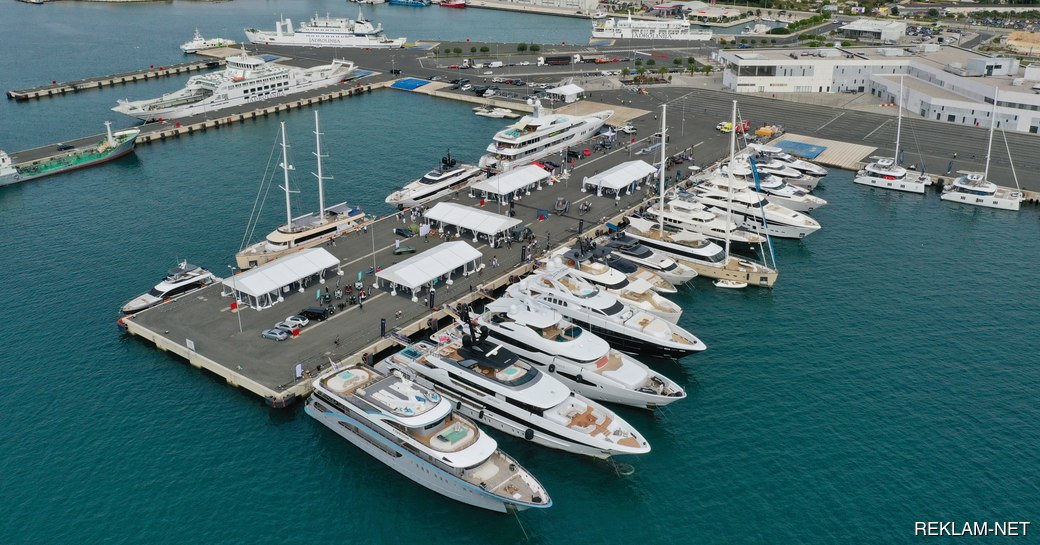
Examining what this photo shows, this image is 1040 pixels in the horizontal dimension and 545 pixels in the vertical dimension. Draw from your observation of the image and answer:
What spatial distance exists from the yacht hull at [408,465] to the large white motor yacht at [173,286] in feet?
81.0

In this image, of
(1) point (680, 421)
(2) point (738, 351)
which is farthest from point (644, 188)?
(1) point (680, 421)

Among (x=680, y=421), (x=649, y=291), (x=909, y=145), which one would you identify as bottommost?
(x=680, y=421)

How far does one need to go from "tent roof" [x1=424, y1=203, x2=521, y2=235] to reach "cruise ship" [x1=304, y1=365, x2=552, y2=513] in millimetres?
28893

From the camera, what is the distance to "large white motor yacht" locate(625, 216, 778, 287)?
80312 millimetres

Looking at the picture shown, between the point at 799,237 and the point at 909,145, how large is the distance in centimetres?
4262

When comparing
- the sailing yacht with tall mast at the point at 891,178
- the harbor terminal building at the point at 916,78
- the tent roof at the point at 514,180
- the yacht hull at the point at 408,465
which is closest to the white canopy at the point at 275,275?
the yacht hull at the point at 408,465

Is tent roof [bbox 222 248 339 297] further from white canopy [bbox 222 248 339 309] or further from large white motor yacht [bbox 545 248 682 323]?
large white motor yacht [bbox 545 248 682 323]

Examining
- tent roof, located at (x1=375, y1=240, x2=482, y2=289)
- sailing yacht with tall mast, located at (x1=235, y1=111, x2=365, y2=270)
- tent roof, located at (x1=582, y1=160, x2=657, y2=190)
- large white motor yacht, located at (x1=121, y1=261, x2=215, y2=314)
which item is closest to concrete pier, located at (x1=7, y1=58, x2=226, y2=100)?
sailing yacht with tall mast, located at (x1=235, y1=111, x2=365, y2=270)

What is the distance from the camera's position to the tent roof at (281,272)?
231ft

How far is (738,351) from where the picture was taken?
69.2m

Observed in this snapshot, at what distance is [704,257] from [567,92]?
233ft

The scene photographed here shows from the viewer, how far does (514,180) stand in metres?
97.6

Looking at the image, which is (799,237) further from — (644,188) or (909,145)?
(909,145)

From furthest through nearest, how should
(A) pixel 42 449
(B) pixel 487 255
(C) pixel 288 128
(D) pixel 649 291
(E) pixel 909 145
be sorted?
1. (C) pixel 288 128
2. (E) pixel 909 145
3. (B) pixel 487 255
4. (D) pixel 649 291
5. (A) pixel 42 449
